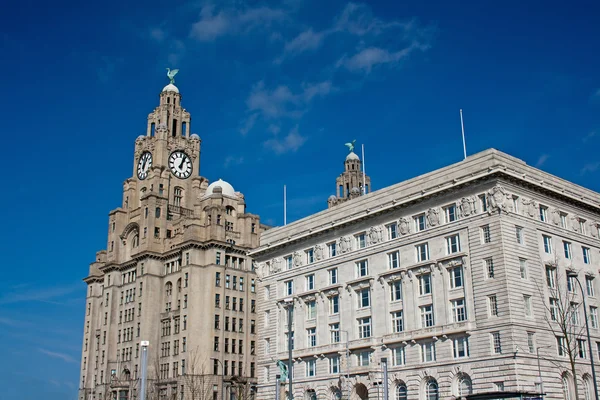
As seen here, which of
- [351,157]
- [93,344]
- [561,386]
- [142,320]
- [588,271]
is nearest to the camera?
[561,386]

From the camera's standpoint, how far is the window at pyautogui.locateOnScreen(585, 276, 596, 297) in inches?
2862

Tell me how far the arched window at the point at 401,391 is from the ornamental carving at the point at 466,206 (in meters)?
18.3

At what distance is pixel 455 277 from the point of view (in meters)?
69.6

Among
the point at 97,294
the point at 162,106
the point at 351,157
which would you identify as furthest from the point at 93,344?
the point at 351,157

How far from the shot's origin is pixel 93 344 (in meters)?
128

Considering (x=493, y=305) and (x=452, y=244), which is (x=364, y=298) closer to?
(x=452, y=244)

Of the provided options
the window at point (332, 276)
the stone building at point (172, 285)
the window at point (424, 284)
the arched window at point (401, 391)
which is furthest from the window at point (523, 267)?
the stone building at point (172, 285)

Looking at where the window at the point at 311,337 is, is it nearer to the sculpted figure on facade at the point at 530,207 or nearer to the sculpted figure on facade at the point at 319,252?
the sculpted figure on facade at the point at 319,252

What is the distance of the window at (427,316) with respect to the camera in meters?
71.1

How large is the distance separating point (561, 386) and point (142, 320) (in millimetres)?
69762

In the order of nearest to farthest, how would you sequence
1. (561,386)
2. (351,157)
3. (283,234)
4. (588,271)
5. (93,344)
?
(561,386) < (588,271) < (283,234) < (93,344) < (351,157)

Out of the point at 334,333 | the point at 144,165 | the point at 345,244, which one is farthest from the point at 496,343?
the point at 144,165

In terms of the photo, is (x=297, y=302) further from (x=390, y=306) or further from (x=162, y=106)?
(x=162, y=106)

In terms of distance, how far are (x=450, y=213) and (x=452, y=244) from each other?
3276 millimetres
